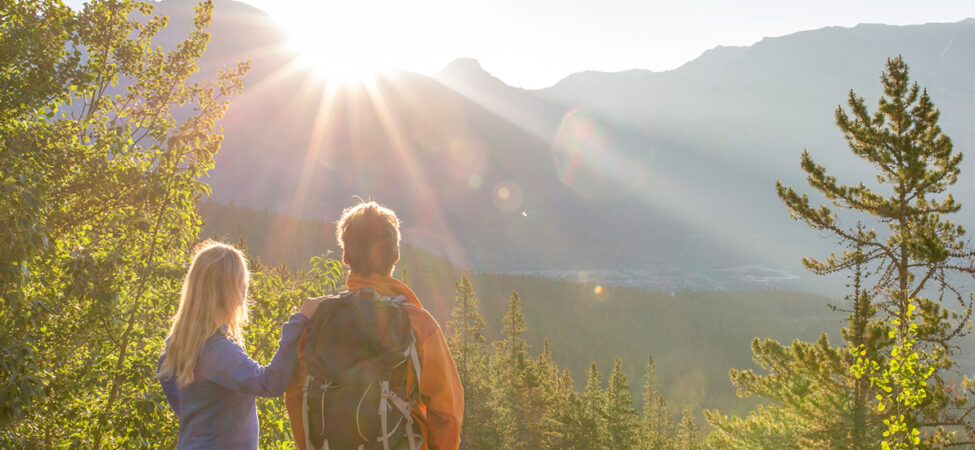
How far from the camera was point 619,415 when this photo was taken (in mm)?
34344

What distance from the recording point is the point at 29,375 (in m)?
4.43

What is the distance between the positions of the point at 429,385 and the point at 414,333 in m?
0.32

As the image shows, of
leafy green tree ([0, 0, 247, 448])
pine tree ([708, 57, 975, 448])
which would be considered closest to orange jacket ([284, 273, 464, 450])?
leafy green tree ([0, 0, 247, 448])

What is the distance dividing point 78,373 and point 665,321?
555 ft

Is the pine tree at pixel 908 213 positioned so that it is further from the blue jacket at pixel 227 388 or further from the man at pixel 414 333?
the blue jacket at pixel 227 388

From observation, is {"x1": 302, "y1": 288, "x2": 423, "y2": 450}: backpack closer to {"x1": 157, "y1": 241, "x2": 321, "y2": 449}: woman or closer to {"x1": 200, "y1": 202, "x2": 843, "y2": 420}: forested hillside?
{"x1": 157, "y1": 241, "x2": 321, "y2": 449}: woman

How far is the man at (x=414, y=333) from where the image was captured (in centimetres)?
338

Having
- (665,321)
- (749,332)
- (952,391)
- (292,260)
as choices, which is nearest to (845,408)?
(952,391)

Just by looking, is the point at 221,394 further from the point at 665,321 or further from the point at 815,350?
the point at 665,321

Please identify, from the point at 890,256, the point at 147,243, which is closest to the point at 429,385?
the point at 147,243

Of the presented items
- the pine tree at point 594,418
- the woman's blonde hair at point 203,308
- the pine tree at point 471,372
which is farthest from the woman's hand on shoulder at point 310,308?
the pine tree at point 594,418

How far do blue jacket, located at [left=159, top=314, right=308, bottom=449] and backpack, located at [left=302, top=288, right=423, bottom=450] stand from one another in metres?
0.16

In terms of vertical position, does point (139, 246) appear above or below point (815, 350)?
above

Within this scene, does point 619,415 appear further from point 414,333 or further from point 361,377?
point 361,377
